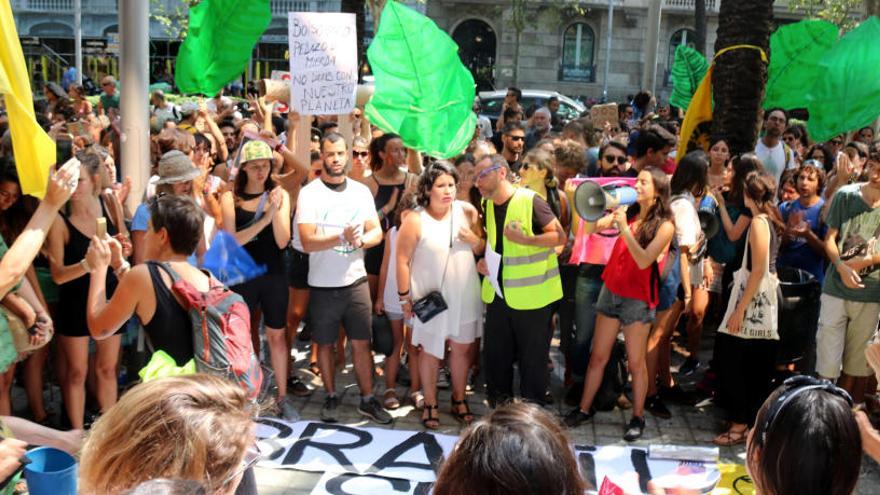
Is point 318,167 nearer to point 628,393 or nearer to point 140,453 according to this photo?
point 628,393

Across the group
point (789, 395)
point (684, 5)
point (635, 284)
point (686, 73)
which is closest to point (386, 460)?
point (635, 284)

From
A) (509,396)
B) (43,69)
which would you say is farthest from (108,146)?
(43,69)

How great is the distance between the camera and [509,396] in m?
5.76

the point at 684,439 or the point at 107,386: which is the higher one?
the point at 107,386

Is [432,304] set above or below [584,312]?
above

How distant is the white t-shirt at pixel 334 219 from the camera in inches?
217

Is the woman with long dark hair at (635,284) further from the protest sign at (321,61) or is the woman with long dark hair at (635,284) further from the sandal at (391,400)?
the protest sign at (321,61)

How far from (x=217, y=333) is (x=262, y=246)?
6.89 feet

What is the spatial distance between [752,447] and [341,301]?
3.61 metres

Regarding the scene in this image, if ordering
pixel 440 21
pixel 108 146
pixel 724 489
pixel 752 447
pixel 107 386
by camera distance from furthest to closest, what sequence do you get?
1. pixel 440 21
2. pixel 108 146
3. pixel 107 386
4. pixel 724 489
5. pixel 752 447

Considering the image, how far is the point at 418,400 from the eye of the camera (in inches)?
235

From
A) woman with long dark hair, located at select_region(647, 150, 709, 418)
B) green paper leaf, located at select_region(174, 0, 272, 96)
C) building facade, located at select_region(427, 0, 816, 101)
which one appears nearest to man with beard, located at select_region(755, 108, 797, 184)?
woman with long dark hair, located at select_region(647, 150, 709, 418)

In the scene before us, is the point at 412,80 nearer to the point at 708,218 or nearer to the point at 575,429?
the point at 708,218

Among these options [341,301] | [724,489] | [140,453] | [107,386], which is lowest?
[724,489]
